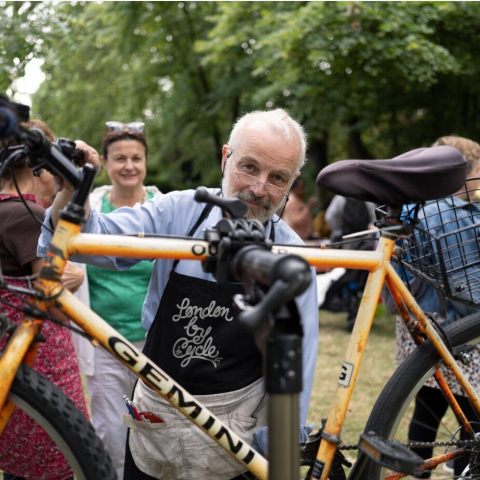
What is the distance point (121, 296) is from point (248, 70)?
32.3ft

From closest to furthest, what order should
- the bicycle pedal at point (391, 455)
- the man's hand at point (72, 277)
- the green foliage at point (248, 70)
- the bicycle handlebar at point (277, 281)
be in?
the bicycle handlebar at point (277, 281)
the bicycle pedal at point (391, 455)
the man's hand at point (72, 277)
the green foliage at point (248, 70)

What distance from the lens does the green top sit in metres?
3.19

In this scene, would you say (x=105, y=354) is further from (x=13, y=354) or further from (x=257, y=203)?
(x=13, y=354)

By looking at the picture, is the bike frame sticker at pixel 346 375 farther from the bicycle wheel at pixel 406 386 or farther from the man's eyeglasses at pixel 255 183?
the man's eyeglasses at pixel 255 183

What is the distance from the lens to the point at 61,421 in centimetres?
145

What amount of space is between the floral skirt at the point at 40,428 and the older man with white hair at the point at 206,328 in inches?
11.3

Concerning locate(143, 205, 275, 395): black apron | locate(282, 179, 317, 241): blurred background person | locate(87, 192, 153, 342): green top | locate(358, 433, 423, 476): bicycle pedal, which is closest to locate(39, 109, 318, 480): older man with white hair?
locate(143, 205, 275, 395): black apron

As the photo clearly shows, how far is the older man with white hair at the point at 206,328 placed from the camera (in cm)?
193

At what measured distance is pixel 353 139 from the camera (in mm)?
12531

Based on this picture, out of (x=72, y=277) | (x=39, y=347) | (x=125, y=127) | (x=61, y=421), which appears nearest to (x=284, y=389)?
(x=61, y=421)

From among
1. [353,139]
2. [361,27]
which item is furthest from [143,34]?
[361,27]

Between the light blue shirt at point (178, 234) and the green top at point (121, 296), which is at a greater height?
the green top at point (121, 296)

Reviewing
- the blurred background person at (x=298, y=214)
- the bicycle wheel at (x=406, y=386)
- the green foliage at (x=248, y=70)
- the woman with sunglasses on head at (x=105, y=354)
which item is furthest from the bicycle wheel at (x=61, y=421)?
the blurred background person at (x=298, y=214)

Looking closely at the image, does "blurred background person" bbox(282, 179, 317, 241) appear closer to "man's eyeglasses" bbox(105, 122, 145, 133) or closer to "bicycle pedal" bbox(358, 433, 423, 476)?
"man's eyeglasses" bbox(105, 122, 145, 133)
